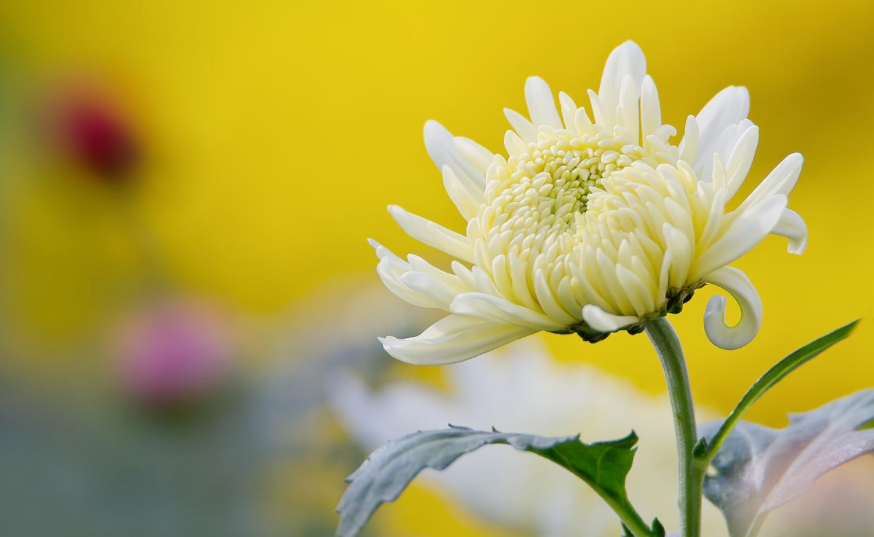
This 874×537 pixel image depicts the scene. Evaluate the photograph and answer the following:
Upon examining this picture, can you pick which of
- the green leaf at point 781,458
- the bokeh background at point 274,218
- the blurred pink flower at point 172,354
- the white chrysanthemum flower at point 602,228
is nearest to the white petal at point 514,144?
the white chrysanthemum flower at point 602,228

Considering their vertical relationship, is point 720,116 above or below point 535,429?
above

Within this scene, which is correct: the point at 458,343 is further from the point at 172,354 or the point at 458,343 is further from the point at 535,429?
the point at 172,354

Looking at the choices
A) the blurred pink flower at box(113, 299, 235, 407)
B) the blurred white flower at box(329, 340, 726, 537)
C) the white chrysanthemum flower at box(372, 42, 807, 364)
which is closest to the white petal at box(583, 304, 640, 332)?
the white chrysanthemum flower at box(372, 42, 807, 364)

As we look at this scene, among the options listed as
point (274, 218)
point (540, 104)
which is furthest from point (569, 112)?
point (274, 218)

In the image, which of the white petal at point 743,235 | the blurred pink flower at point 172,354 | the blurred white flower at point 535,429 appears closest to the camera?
the white petal at point 743,235

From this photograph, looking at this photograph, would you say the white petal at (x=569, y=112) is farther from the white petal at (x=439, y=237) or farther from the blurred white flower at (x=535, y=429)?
the blurred white flower at (x=535, y=429)

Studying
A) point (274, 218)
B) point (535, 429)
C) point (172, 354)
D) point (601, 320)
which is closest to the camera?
point (601, 320)

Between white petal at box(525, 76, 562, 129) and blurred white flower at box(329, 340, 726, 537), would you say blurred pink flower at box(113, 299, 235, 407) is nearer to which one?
blurred white flower at box(329, 340, 726, 537)
